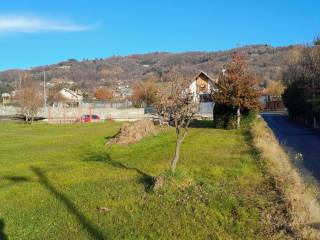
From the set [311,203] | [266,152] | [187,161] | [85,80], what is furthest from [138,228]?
[85,80]

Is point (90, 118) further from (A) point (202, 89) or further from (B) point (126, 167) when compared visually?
(B) point (126, 167)

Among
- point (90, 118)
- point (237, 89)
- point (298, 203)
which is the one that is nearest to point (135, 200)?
point (298, 203)

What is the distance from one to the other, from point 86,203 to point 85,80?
183 meters

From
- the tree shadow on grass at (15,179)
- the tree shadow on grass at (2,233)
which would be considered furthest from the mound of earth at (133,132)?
the tree shadow on grass at (2,233)

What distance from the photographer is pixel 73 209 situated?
37.6 feet

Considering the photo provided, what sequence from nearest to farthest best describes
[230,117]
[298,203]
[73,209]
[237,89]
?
1. [298,203]
2. [73,209]
3. [237,89]
4. [230,117]

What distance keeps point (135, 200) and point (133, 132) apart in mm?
19963

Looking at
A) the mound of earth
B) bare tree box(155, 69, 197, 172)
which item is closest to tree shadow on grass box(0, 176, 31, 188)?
bare tree box(155, 69, 197, 172)

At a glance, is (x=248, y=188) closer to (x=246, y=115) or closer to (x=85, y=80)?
(x=246, y=115)

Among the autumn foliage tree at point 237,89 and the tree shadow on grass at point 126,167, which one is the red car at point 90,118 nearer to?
the autumn foliage tree at point 237,89

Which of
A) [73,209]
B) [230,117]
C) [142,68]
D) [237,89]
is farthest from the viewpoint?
[142,68]

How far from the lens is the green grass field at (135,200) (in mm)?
9398

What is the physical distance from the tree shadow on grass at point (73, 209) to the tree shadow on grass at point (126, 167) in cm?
209

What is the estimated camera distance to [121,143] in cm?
2955
